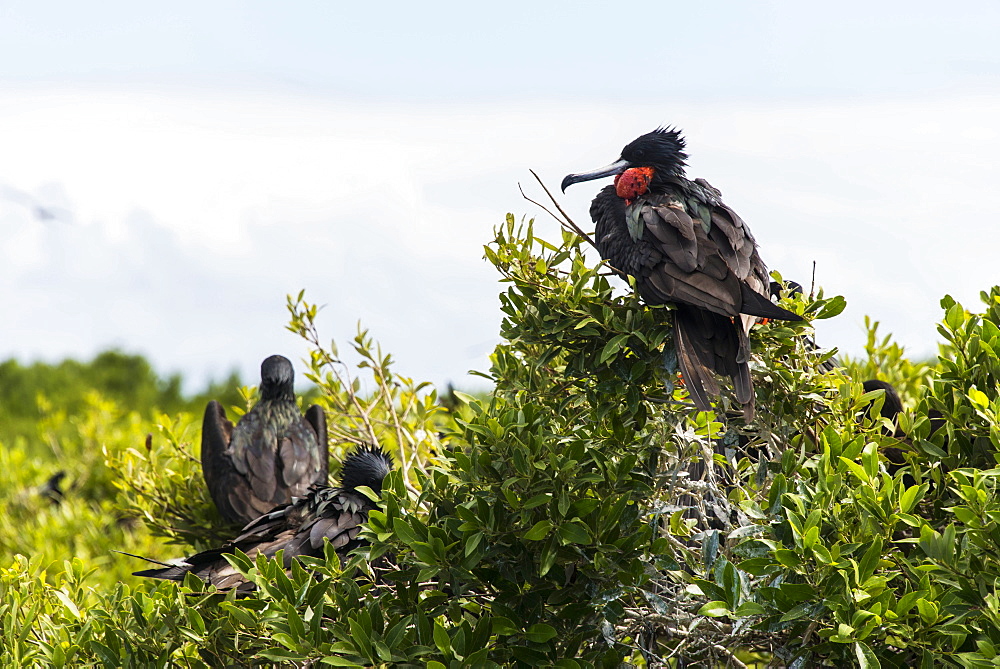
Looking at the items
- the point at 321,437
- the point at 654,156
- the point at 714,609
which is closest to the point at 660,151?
the point at 654,156

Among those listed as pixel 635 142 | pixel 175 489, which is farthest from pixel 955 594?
pixel 175 489

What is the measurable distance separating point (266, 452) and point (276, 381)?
0.39m

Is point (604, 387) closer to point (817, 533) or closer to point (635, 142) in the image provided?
point (817, 533)

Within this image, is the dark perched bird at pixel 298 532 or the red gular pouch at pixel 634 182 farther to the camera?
the dark perched bird at pixel 298 532

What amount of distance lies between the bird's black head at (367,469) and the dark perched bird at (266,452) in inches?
23.2

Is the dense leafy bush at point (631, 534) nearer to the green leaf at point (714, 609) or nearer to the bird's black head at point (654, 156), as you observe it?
the green leaf at point (714, 609)

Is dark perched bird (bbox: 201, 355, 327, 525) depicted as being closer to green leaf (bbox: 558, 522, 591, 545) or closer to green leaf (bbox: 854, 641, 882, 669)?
green leaf (bbox: 558, 522, 591, 545)

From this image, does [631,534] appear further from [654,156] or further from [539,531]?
[654,156]

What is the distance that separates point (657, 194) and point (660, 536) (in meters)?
0.98

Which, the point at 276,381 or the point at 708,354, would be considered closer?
the point at 708,354

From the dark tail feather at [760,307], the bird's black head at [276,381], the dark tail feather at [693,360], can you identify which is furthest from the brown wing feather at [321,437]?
the dark tail feather at [760,307]

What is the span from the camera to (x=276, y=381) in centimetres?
462

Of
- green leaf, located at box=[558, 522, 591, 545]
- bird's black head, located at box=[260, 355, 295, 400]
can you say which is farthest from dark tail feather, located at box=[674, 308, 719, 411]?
bird's black head, located at box=[260, 355, 295, 400]

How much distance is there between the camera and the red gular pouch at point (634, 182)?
2.79 meters
